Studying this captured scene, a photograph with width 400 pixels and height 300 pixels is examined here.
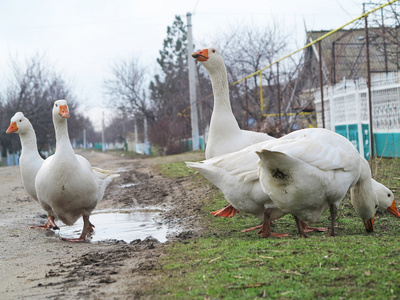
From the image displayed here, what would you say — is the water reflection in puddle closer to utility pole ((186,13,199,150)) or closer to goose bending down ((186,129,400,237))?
goose bending down ((186,129,400,237))

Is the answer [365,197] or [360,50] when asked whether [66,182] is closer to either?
[365,197]

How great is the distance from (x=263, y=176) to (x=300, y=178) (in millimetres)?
371

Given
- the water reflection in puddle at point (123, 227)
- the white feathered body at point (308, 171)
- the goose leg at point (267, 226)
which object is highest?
the white feathered body at point (308, 171)

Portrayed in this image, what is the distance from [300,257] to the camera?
11.3 ft

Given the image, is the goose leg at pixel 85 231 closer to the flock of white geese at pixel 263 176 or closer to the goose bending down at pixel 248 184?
the flock of white geese at pixel 263 176


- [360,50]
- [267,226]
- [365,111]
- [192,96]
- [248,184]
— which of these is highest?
[360,50]

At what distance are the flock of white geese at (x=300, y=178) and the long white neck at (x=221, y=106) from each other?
108 cm

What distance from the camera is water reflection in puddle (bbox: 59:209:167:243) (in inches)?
249

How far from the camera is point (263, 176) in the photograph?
4430 millimetres

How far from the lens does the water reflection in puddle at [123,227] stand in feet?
20.8

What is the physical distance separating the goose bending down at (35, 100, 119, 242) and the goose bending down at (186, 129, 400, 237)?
1.79 metres

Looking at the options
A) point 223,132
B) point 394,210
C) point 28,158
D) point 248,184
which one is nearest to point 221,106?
point 223,132

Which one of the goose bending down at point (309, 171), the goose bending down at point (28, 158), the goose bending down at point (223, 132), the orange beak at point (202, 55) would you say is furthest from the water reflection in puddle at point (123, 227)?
the orange beak at point (202, 55)

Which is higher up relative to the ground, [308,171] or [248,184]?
[308,171]
